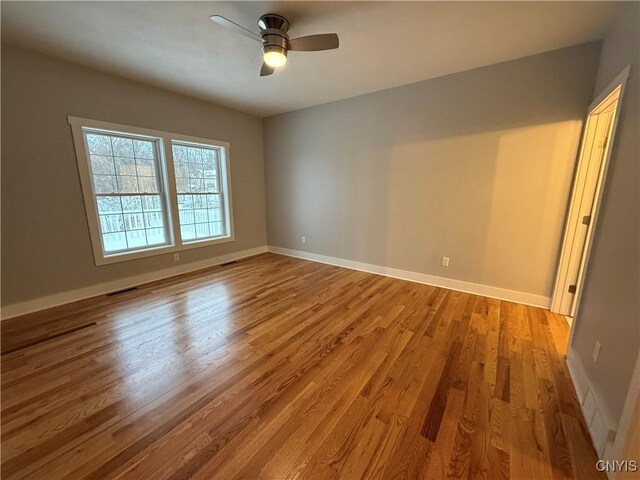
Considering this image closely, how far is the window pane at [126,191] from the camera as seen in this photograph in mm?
3217

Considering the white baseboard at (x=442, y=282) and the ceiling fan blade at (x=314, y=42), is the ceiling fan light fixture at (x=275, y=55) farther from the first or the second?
the white baseboard at (x=442, y=282)

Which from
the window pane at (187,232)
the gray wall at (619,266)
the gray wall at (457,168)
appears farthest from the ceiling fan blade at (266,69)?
the window pane at (187,232)

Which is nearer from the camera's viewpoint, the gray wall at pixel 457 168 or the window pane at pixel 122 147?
the gray wall at pixel 457 168

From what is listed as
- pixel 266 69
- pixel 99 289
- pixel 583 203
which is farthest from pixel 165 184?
pixel 583 203

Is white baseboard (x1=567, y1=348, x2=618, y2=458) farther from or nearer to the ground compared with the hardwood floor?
farther from the ground

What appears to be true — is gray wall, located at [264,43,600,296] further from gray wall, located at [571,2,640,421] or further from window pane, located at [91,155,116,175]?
window pane, located at [91,155,116,175]

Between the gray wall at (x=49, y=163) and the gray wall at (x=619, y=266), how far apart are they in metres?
4.67

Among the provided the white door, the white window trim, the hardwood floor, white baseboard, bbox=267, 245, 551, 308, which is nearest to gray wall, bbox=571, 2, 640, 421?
the hardwood floor

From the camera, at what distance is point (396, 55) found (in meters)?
2.64

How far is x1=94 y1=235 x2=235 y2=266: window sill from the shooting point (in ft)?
10.7

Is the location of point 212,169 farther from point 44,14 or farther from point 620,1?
point 620,1

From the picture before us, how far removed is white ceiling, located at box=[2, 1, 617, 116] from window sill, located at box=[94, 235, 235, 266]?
2224 mm

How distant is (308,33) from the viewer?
2.31 m

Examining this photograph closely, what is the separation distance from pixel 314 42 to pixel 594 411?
9.88 ft
